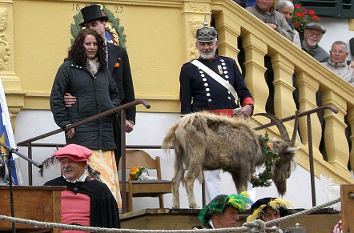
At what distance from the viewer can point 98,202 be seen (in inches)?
530

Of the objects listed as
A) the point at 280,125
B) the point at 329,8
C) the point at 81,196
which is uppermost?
the point at 329,8

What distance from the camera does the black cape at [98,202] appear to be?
13.4m

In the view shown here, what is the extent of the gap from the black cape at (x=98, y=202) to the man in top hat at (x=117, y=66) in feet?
8.21

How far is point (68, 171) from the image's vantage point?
13.5 m

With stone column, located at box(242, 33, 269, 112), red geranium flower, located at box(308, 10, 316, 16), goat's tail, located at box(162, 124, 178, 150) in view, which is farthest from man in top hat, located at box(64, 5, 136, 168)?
red geranium flower, located at box(308, 10, 316, 16)

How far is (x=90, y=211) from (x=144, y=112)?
4384 millimetres

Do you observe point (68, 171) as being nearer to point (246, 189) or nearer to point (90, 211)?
point (90, 211)

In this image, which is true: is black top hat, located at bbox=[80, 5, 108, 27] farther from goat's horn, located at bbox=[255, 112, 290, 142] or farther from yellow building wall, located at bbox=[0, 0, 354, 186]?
goat's horn, located at bbox=[255, 112, 290, 142]

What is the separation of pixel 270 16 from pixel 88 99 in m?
3.74

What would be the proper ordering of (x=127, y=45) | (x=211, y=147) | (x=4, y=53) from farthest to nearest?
1. (x=127, y=45)
2. (x=4, y=53)
3. (x=211, y=147)

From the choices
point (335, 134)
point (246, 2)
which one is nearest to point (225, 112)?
point (335, 134)

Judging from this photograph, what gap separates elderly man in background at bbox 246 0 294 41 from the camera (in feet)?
62.0

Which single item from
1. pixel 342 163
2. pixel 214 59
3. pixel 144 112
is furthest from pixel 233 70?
pixel 342 163

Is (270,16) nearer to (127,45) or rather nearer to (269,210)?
(127,45)
